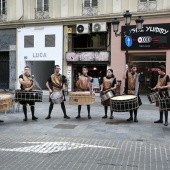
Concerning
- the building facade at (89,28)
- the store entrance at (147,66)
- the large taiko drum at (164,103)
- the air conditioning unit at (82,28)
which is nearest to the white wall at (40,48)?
the building facade at (89,28)

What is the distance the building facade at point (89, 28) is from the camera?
64.9 ft

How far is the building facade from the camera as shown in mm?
19781

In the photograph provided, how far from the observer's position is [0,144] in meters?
7.06

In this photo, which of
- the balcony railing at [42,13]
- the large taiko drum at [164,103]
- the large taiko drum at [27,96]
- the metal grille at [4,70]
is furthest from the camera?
the metal grille at [4,70]

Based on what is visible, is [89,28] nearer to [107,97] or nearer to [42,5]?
[42,5]

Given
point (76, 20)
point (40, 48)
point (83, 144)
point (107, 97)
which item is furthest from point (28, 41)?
point (83, 144)

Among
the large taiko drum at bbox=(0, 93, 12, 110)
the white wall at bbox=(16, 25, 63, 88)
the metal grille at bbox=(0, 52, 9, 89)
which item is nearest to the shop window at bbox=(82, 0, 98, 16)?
the white wall at bbox=(16, 25, 63, 88)

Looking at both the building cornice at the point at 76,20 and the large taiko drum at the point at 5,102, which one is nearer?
the large taiko drum at the point at 5,102

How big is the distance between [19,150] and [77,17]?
16083mm

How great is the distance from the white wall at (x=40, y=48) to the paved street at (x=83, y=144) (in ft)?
38.5

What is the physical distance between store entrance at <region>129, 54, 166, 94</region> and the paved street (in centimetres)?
961

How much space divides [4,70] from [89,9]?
8668 millimetres

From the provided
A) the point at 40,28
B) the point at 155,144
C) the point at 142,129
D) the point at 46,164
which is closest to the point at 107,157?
the point at 46,164

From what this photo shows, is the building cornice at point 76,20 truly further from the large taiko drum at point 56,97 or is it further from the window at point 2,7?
the large taiko drum at point 56,97
